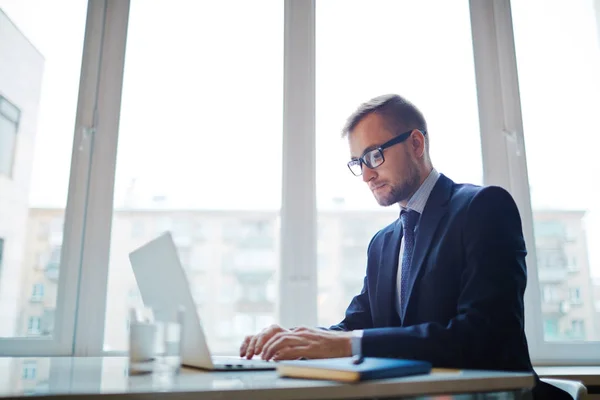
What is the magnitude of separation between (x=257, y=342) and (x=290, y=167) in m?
1.23

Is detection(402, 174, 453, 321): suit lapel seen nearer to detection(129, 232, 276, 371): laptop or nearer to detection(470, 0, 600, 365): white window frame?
detection(129, 232, 276, 371): laptop

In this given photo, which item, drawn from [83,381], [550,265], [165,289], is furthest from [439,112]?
[83,381]

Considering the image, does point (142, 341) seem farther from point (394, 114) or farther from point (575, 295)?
point (575, 295)

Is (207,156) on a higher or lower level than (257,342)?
higher

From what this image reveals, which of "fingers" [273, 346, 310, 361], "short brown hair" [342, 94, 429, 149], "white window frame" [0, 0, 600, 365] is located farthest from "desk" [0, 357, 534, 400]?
"white window frame" [0, 0, 600, 365]

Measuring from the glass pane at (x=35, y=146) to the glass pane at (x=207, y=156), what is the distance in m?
0.25

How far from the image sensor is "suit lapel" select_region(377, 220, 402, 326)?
61.2 inches

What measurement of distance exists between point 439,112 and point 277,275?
106 cm

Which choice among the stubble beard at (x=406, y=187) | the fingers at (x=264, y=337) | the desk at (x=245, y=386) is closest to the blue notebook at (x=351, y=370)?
the desk at (x=245, y=386)

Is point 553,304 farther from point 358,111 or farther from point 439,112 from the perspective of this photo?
point 358,111

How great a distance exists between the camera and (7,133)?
2281 millimetres

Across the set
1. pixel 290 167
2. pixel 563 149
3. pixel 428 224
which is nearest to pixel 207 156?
pixel 290 167

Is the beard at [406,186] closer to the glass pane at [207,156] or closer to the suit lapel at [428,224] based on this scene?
the suit lapel at [428,224]

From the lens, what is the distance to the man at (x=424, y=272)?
3.50 ft
